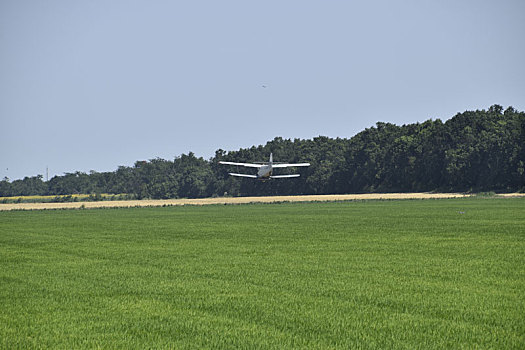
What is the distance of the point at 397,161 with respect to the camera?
461 ft

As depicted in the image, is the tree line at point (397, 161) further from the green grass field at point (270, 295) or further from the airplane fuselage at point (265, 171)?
the green grass field at point (270, 295)

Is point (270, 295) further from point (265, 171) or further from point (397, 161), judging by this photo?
point (397, 161)

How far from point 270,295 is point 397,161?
128 metres

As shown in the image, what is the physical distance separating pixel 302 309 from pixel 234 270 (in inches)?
245

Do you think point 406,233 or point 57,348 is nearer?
point 57,348

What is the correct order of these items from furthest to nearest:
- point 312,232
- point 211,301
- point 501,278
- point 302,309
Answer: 1. point 312,232
2. point 501,278
3. point 211,301
4. point 302,309

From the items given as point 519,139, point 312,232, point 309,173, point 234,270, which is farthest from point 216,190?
point 234,270

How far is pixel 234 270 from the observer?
19172 millimetres

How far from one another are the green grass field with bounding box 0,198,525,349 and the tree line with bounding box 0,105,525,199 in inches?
3633

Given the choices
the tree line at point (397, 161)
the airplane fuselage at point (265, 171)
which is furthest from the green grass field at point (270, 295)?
the tree line at point (397, 161)

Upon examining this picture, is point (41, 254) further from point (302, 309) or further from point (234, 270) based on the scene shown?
point (302, 309)

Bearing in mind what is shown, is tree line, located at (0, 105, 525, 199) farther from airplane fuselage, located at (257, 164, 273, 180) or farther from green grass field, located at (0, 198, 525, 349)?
green grass field, located at (0, 198, 525, 349)

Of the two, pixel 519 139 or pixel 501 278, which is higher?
pixel 519 139

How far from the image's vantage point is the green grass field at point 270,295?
11055mm
